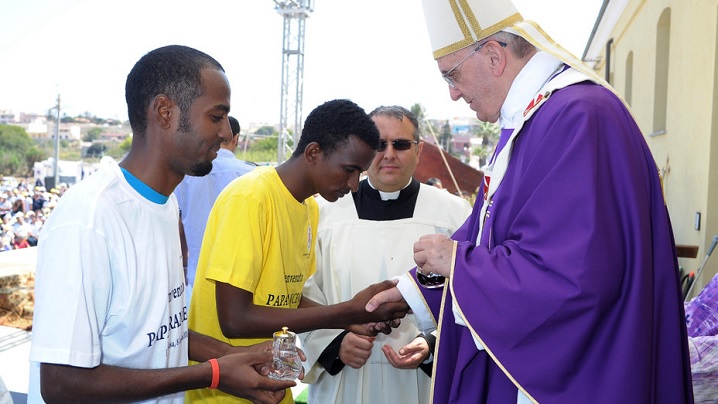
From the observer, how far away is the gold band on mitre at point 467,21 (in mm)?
2266

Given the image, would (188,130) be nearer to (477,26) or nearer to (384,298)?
(477,26)

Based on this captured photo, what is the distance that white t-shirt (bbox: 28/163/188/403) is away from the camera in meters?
1.60

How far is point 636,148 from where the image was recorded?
74.8 inches

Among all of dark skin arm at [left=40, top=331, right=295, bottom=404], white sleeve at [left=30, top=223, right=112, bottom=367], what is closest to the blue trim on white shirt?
white sleeve at [left=30, top=223, right=112, bottom=367]

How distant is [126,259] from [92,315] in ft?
0.57

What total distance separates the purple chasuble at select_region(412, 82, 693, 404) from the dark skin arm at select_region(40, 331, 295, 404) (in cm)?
65

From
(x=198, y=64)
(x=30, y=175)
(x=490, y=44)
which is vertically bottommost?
(x=30, y=175)

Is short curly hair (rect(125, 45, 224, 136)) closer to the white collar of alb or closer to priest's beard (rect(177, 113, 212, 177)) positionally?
priest's beard (rect(177, 113, 212, 177))

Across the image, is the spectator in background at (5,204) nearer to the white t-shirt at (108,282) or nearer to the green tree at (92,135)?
the white t-shirt at (108,282)

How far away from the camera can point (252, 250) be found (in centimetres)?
245

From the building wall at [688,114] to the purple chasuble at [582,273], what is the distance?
4.77 meters

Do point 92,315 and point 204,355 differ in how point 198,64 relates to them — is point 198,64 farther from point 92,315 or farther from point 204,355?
point 204,355

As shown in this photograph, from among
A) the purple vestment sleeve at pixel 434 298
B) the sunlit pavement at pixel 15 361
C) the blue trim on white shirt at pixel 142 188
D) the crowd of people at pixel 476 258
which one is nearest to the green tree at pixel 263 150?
the sunlit pavement at pixel 15 361

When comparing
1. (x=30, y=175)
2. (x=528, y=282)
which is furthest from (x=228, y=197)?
(x=30, y=175)
